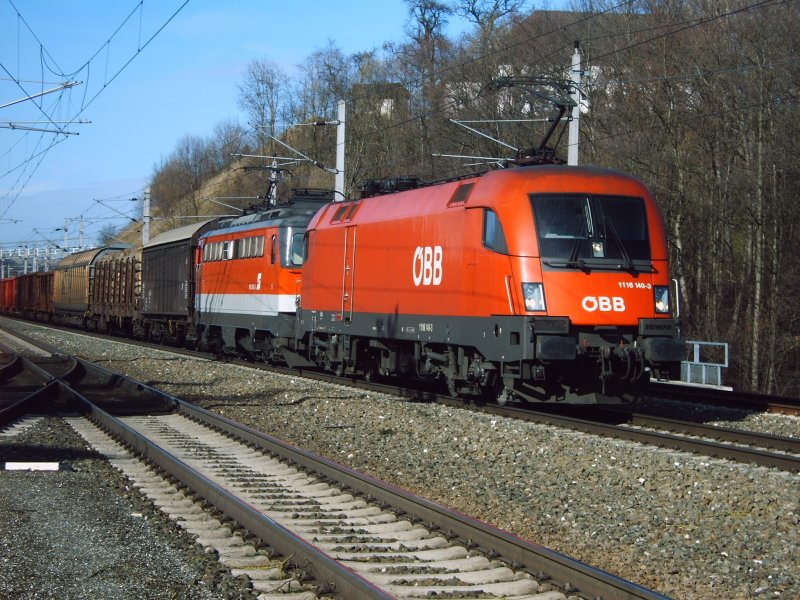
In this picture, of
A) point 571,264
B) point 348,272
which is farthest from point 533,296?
point 348,272

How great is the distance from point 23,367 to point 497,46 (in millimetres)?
25153

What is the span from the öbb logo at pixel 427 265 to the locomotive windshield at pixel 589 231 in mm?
2323

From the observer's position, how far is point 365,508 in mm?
8102

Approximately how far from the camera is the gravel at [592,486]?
21.0 feet

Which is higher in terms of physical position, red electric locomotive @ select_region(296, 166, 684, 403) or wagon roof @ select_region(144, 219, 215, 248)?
wagon roof @ select_region(144, 219, 215, 248)

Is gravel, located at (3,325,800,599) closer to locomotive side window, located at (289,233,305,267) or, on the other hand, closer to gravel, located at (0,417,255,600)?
gravel, located at (0,417,255,600)

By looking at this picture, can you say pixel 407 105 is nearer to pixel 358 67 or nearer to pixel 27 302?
pixel 358 67

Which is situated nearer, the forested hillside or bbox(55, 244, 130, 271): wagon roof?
the forested hillside

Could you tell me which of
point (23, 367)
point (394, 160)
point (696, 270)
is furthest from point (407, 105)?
point (23, 367)

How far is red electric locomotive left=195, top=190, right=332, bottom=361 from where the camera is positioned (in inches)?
860

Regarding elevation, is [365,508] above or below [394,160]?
below

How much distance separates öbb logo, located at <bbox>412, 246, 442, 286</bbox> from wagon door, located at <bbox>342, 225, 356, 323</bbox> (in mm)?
2637

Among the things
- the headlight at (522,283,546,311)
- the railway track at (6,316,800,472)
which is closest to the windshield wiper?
the headlight at (522,283,546,311)

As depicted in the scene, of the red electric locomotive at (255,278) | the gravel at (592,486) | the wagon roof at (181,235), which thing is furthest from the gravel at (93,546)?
the wagon roof at (181,235)
